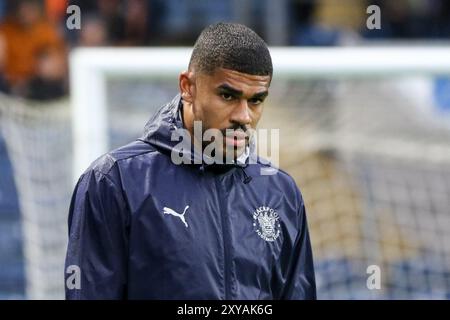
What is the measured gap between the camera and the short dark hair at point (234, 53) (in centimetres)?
267

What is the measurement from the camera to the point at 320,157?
6.37 m

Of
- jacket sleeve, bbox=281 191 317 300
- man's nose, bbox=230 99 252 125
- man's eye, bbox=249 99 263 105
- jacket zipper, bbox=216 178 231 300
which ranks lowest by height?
jacket sleeve, bbox=281 191 317 300

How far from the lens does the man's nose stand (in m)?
2.66

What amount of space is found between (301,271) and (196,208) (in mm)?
376

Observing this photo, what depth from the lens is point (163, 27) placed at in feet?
30.8

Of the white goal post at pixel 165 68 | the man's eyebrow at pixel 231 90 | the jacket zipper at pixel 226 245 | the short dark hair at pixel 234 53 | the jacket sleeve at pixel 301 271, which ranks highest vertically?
the short dark hair at pixel 234 53

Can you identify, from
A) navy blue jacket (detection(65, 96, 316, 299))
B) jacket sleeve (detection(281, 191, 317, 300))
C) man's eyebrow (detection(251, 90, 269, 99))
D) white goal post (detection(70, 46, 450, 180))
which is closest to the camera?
navy blue jacket (detection(65, 96, 316, 299))

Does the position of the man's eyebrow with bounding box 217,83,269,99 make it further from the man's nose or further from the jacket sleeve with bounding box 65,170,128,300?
the jacket sleeve with bounding box 65,170,128,300

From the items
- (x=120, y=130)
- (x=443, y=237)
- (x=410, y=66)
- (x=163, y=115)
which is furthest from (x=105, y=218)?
(x=443, y=237)

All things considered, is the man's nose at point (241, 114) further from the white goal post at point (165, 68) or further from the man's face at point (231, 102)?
the white goal post at point (165, 68)

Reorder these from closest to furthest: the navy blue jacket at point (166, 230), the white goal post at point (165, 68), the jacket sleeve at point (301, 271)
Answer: the navy blue jacket at point (166, 230), the jacket sleeve at point (301, 271), the white goal post at point (165, 68)

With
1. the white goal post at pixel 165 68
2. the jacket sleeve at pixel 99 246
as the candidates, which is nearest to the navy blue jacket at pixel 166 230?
the jacket sleeve at pixel 99 246

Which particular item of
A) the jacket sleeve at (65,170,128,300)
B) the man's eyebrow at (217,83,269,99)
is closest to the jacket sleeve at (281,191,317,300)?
the man's eyebrow at (217,83,269,99)

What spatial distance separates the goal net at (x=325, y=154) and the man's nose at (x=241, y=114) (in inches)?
84.7
